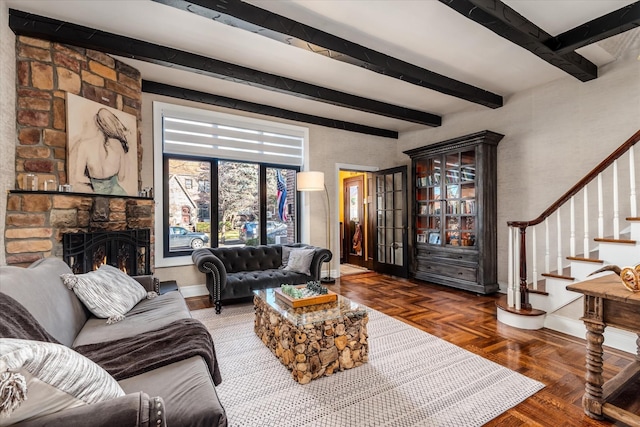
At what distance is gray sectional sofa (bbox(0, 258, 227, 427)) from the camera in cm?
89

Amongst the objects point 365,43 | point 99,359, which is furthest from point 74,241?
point 365,43

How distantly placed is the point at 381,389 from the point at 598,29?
3.54 m

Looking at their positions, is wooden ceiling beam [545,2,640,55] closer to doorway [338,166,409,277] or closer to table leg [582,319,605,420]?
table leg [582,319,605,420]

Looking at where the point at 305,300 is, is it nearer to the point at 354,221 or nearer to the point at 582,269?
the point at 582,269

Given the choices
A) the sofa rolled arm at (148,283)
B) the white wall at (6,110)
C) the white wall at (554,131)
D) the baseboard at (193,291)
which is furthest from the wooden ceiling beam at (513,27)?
the baseboard at (193,291)

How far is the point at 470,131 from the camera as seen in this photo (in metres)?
4.99

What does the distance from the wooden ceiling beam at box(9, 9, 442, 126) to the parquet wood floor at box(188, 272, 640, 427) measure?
9.19ft

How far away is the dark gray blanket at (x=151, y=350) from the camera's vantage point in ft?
4.71

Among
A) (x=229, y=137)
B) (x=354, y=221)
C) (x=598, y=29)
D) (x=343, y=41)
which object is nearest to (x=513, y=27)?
(x=598, y=29)

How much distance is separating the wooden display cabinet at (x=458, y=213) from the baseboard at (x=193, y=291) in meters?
3.51

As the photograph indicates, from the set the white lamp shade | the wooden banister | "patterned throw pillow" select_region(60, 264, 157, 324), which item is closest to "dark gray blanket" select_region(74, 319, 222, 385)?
"patterned throw pillow" select_region(60, 264, 157, 324)

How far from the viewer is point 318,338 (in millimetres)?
2143

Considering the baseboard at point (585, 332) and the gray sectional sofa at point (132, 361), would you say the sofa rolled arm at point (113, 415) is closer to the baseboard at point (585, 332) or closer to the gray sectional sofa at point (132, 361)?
the gray sectional sofa at point (132, 361)

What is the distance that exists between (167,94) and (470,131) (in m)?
4.60
